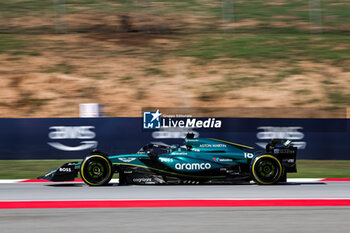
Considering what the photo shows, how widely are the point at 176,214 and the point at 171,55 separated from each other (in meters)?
16.5

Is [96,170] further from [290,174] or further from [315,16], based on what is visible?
[315,16]

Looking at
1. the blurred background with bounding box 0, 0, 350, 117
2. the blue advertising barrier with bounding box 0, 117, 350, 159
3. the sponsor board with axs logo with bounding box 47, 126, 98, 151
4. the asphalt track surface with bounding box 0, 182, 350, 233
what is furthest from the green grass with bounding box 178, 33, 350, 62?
the asphalt track surface with bounding box 0, 182, 350, 233


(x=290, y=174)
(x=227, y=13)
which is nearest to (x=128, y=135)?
(x=290, y=174)

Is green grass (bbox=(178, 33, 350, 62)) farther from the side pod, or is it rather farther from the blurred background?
the side pod

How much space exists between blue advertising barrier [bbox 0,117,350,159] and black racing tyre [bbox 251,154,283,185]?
4.48 metres

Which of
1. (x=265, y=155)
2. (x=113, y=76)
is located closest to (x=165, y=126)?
(x=265, y=155)

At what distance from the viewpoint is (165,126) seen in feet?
47.6

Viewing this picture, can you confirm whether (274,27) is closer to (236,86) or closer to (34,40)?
(236,86)

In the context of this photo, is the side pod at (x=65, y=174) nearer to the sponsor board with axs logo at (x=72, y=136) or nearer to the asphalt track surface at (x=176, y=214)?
the asphalt track surface at (x=176, y=214)

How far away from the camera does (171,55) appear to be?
23.0 metres

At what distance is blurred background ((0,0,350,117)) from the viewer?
65.9 feet

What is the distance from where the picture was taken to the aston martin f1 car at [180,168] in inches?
374

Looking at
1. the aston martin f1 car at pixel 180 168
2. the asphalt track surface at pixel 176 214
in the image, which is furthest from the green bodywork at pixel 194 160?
the asphalt track surface at pixel 176 214

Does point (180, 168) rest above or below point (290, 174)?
above
